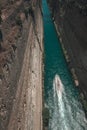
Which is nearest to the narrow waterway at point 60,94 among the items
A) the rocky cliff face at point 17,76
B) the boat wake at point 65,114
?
the boat wake at point 65,114

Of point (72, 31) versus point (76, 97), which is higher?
point (72, 31)

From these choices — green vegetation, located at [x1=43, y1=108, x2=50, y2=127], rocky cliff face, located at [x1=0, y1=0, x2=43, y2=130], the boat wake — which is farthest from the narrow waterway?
rocky cliff face, located at [x1=0, y1=0, x2=43, y2=130]

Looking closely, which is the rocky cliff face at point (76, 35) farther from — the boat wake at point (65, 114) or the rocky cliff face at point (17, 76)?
the rocky cliff face at point (17, 76)

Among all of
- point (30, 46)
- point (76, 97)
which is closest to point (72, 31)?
point (30, 46)

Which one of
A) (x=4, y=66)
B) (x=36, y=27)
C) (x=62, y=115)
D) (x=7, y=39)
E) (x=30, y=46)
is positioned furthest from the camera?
(x=36, y=27)

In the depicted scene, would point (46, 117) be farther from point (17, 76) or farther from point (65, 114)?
point (17, 76)

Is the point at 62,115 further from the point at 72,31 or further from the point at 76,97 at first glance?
the point at 72,31
